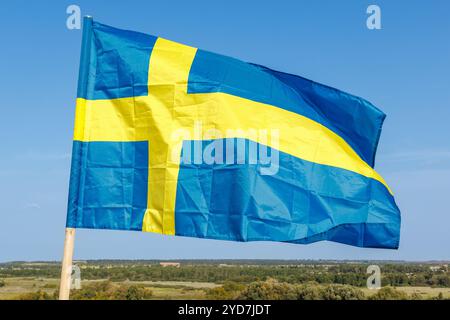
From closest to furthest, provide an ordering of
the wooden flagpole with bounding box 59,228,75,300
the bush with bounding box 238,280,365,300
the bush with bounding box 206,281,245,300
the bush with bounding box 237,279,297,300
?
the wooden flagpole with bounding box 59,228,75,300 < the bush with bounding box 206,281,245,300 < the bush with bounding box 237,279,297,300 < the bush with bounding box 238,280,365,300

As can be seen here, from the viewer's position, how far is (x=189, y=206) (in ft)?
33.4

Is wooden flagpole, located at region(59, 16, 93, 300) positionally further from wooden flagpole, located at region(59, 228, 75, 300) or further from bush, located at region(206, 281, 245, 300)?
bush, located at region(206, 281, 245, 300)

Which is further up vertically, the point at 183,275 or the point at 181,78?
the point at 181,78

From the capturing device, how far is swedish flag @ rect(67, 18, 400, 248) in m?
10.1

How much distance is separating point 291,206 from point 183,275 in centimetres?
14930

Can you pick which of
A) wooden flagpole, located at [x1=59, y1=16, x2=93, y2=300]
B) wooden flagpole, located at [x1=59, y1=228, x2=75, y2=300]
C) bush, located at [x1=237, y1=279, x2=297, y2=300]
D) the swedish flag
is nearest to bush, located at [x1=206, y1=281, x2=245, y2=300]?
bush, located at [x1=237, y1=279, x2=297, y2=300]

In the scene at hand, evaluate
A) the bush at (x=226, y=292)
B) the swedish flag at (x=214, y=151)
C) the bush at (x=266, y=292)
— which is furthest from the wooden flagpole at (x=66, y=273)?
the bush at (x=266, y=292)

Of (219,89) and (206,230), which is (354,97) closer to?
(219,89)

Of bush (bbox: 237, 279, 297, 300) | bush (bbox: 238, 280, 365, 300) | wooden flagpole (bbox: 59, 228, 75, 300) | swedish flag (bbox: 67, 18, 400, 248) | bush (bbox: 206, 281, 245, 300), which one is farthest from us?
bush (bbox: 238, 280, 365, 300)

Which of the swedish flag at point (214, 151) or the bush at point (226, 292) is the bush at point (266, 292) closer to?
the bush at point (226, 292)

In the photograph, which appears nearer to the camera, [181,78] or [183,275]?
[181,78]
